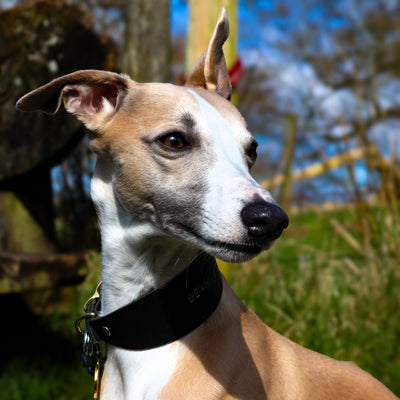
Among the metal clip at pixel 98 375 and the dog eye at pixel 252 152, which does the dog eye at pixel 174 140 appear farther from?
the metal clip at pixel 98 375

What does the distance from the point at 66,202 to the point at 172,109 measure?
4.20m

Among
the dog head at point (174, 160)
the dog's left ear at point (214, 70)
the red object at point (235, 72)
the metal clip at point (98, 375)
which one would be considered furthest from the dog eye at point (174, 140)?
the red object at point (235, 72)

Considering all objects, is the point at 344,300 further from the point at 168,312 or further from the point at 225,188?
the point at 225,188

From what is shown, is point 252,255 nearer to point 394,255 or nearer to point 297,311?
point 297,311

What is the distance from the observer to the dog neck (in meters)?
2.03

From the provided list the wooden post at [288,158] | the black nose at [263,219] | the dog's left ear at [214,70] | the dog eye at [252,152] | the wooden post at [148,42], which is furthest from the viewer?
the wooden post at [288,158]

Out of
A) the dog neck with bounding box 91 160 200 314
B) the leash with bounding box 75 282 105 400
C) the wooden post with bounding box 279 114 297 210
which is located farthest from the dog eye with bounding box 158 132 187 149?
the wooden post with bounding box 279 114 297 210

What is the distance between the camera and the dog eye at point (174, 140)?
199 centimetres

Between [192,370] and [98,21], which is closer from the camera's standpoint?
[192,370]

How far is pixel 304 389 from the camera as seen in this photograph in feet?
6.94

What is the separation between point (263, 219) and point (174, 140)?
0.56 metres

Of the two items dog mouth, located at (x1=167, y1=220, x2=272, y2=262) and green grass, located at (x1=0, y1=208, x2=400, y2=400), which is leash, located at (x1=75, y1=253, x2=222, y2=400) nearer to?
dog mouth, located at (x1=167, y1=220, x2=272, y2=262)

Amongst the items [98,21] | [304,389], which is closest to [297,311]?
[304,389]

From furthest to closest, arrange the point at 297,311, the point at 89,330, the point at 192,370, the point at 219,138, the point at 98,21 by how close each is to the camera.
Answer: the point at 98,21
the point at 297,311
the point at 89,330
the point at 219,138
the point at 192,370
